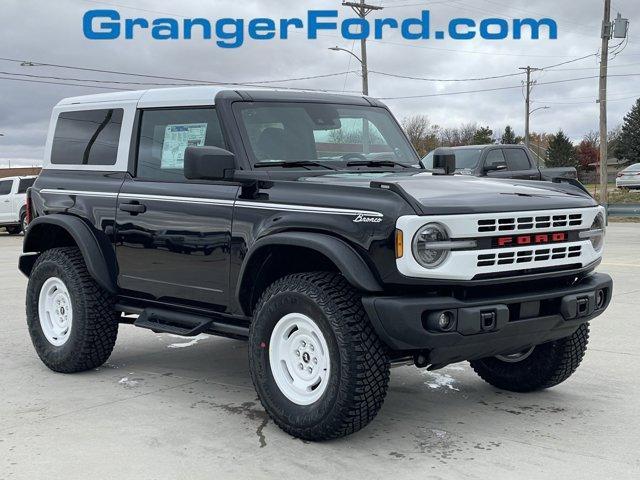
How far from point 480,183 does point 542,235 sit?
0.55 m

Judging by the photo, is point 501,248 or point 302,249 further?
point 302,249

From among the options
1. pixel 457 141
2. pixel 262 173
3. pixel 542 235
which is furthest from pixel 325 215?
pixel 457 141

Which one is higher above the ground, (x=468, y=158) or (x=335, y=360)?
(x=468, y=158)

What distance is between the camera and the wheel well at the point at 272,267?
4.92 metres

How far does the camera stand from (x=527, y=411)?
535 centimetres

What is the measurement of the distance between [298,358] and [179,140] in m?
1.91

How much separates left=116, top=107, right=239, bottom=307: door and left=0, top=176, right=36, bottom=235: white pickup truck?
777 inches

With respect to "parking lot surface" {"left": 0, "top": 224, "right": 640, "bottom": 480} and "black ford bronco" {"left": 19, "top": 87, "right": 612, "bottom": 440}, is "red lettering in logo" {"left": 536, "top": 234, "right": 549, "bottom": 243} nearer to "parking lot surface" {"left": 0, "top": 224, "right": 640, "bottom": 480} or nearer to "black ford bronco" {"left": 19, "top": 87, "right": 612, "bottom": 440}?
"black ford bronco" {"left": 19, "top": 87, "right": 612, "bottom": 440}

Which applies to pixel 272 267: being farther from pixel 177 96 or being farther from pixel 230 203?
pixel 177 96

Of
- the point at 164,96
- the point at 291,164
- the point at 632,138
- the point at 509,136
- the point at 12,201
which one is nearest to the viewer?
the point at 291,164

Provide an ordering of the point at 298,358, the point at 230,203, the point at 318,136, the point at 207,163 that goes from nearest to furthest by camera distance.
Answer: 1. the point at 298,358
2. the point at 207,163
3. the point at 230,203
4. the point at 318,136

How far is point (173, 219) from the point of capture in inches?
219

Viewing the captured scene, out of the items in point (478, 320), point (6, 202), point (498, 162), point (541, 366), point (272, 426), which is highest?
point (498, 162)

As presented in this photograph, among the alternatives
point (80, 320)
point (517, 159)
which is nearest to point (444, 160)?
point (80, 320)
